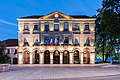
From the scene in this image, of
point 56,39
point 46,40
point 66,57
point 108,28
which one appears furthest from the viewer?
point 66,57

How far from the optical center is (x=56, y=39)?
73812mm

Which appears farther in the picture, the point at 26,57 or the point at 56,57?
the point at 26,57

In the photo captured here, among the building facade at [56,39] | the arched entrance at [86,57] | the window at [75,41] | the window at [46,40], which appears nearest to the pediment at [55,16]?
the building facade at [56,39]

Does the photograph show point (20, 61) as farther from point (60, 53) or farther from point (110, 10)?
point (110, 10)

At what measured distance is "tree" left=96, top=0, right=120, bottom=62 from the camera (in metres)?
64.9

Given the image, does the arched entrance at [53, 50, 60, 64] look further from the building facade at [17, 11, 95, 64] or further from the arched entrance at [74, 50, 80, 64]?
the arched entrance at [74, 50, 80, 64]

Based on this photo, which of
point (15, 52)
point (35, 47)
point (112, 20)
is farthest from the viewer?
point (15, 52)

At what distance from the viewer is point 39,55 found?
74.2 metres

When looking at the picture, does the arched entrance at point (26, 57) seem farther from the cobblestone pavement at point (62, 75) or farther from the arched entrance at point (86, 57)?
the cobblestone pavement at point (62, 75)

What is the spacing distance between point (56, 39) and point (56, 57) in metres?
5.15

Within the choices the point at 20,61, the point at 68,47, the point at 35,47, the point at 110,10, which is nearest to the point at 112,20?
the point at 110,10

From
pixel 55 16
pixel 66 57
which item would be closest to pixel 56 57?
pixel 66 57

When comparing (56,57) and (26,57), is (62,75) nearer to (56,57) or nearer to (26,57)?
(56,57)

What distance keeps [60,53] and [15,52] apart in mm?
15353
